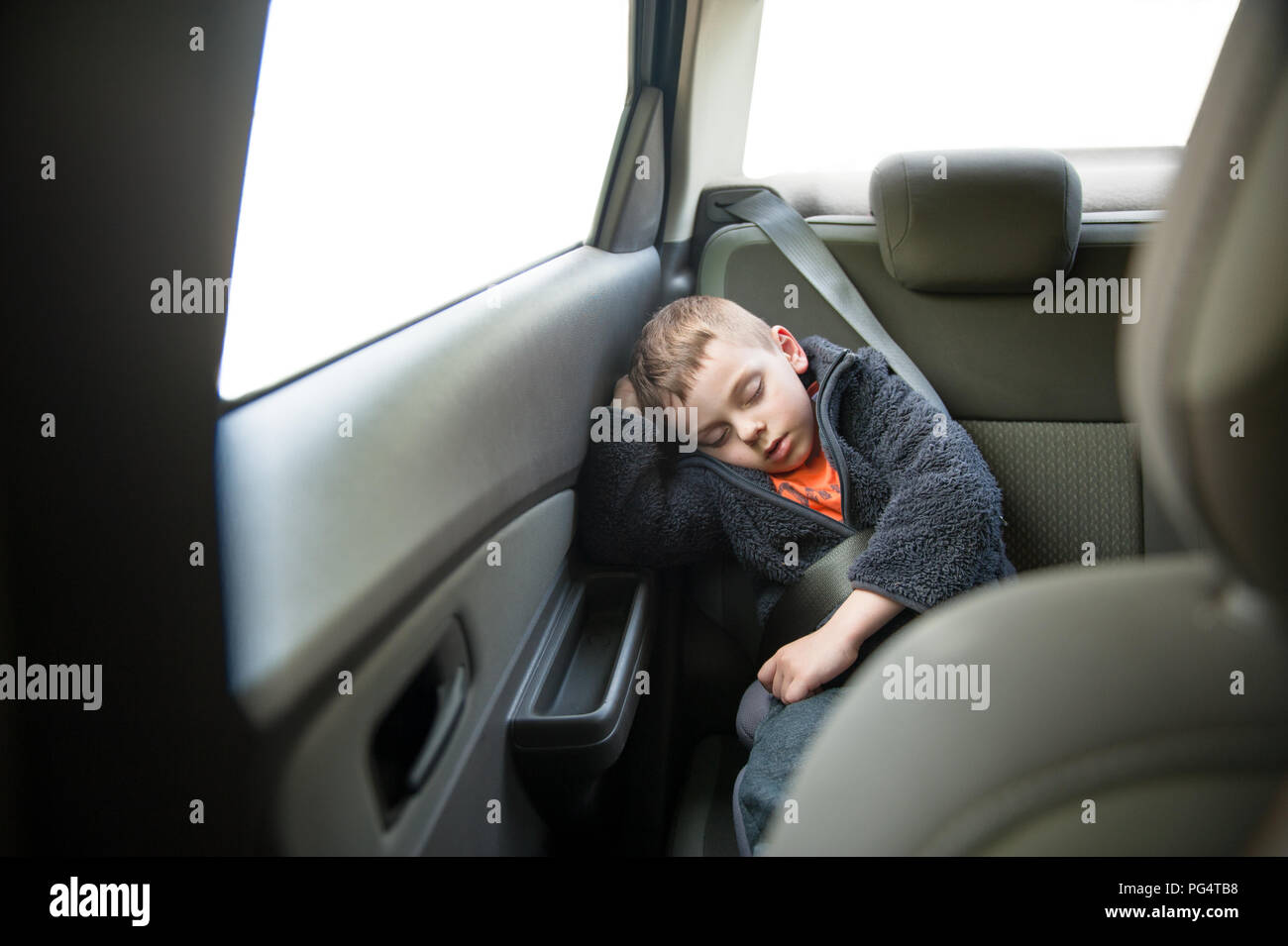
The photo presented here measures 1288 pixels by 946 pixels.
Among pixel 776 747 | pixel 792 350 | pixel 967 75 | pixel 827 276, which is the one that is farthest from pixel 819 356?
pixel 967 75

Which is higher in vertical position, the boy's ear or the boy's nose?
the boy's ear

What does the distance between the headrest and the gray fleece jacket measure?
0.20 metres

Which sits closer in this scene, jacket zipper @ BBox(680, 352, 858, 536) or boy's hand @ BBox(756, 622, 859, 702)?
boy's hand @ BBox(756, 622, 859, 702)

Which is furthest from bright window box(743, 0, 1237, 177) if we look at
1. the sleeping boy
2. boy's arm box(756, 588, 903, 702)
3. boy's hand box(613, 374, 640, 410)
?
boy's arm box(756, 588, 903, 702)

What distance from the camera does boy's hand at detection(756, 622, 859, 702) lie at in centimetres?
96

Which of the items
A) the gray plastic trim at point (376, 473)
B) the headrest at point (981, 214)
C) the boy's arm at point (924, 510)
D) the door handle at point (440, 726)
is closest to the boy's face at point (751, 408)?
the boy's arm at point (924, 510)

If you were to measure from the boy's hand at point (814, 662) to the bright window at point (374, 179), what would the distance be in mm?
576

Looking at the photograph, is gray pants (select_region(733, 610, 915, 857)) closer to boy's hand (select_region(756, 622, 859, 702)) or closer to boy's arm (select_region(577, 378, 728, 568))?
boy's hand (select_region(756, 622, 859, 702))

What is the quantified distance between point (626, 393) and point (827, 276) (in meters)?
0.42

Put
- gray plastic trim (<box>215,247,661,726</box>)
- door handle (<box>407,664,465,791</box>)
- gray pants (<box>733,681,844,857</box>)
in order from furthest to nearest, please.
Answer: gray pants (<box>733,681,844,857</box>), door handle (<box>407,664,465,791</box>), gray plastic trim (<box>215,247,661,726</box>)
